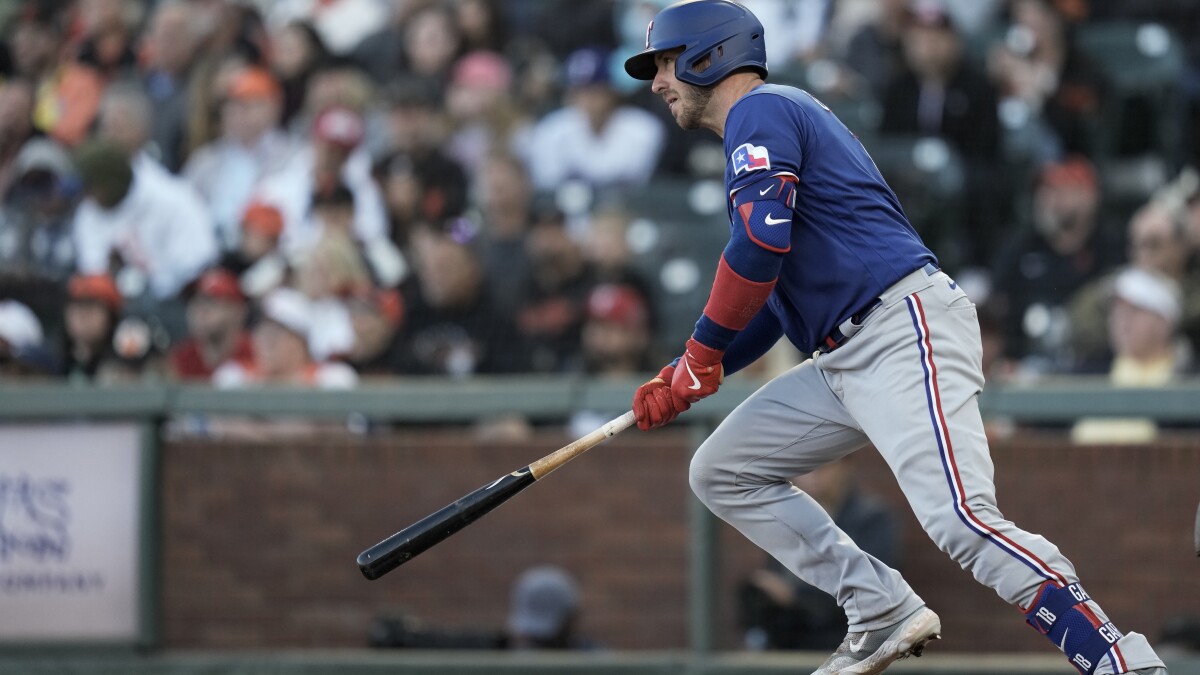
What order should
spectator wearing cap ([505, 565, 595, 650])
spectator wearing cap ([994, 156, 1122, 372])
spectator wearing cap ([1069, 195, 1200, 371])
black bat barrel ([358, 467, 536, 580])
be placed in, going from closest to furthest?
black bat barrel ([358, 467, 536, 580]) < spectator wearing cap ([505, 565, 595, 650]) < spectator wearing cap ([1069, 195, 1200, 371]) < spectator wearing cap ([994, 156, 1122, 372])

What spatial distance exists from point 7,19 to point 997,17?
6.32 m

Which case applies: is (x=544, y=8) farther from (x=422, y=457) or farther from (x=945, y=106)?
(x=422, y=457)

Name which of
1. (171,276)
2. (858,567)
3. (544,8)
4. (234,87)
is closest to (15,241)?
(171,276)

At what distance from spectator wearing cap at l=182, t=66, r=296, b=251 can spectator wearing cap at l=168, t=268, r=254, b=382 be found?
1.21 m

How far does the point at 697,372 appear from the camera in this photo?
13.1ft

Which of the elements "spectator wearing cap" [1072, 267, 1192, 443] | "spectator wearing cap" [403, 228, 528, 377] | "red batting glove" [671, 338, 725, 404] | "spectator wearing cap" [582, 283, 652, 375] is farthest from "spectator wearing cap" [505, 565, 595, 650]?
"red batting glove" [671, 338, 725, 404]

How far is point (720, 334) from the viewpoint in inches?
156

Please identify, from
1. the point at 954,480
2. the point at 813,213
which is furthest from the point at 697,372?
the point at 954,480

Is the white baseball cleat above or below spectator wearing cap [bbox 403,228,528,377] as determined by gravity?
below

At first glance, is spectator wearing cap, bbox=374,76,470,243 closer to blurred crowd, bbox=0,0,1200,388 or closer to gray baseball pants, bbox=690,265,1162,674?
blurred crowd, bbox=0,0,1200,388

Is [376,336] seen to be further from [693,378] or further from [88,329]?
[693,378]

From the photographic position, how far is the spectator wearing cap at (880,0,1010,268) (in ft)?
25.7

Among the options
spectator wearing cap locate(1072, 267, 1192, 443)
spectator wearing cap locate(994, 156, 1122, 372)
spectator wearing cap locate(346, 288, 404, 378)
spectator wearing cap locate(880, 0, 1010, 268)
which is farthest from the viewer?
spectator wearing cap locate(880, 0, 1010, 268)

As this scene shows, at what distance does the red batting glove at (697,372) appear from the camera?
4.00 m
